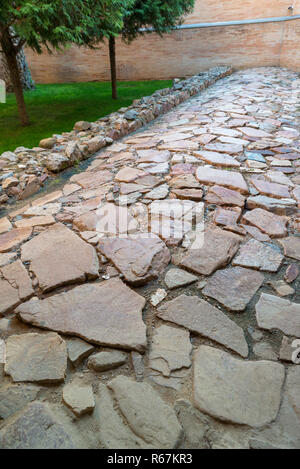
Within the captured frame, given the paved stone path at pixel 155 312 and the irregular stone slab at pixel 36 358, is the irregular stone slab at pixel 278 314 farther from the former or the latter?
the irregular stone slab at pixel 36 358

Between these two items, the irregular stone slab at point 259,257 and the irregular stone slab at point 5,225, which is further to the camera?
the irregular stone slab at point 5,225

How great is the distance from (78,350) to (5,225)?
1.65 m

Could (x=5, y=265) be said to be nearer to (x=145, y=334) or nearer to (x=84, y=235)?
(x=84, y=235)

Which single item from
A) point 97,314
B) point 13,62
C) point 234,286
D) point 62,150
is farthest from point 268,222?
point 13,62

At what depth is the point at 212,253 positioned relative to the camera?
210cm

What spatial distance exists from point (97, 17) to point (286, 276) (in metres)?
5.62

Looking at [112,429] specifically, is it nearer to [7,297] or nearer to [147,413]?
[147,413]

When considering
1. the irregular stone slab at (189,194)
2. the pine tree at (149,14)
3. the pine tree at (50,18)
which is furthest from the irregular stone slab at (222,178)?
the pine tree at (149,14)

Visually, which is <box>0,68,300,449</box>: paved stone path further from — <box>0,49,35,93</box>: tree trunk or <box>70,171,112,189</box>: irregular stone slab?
<box>0,49,35,93</box>: tree trunk

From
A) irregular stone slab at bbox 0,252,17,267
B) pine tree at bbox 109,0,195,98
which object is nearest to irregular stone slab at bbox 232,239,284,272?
irregular stone slab at bbox 0,252,17,267

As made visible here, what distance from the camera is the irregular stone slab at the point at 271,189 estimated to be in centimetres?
286

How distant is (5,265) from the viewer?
80.9 inches

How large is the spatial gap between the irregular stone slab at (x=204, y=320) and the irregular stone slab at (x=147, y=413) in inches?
16.6
